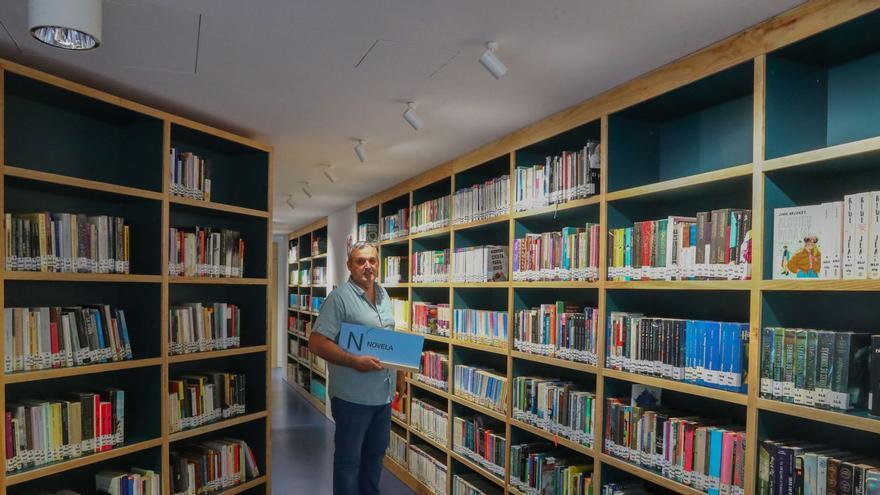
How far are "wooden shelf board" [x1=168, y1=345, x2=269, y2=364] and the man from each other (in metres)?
0.61

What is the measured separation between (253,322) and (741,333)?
2823mm

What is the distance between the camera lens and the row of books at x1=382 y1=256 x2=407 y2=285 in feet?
17.0

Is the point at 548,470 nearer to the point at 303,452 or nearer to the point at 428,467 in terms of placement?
the point at 428,467

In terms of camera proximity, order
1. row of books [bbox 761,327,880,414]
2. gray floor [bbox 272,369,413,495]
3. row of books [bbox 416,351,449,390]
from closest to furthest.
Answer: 1. row of books [bbox 761,327,880,414]
2. row of books [bbox 416,351,449,390]
3. gray floor [bbox 272,369,413,495]

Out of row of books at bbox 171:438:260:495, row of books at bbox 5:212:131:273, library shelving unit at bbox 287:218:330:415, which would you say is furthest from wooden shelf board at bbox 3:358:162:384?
library shelving unit at bbox 287:218:330:415

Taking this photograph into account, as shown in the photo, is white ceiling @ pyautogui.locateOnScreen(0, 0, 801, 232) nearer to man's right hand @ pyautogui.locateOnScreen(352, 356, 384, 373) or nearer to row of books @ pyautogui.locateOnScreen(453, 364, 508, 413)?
man's right hand @ pyautogui.locateOnScreen(352, 356, 384, 373)

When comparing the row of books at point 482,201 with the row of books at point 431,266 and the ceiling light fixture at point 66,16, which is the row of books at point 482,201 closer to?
the row of books at point 431,266

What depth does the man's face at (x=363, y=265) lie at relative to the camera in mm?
3109

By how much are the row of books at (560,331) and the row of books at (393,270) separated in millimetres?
1998

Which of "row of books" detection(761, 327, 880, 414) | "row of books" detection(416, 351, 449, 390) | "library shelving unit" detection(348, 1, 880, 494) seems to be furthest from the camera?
"row of books" detection(416, 351, 449, 390)

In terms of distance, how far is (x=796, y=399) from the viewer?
1.81m

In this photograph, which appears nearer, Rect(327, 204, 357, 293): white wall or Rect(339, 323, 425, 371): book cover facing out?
Rect(339, 323, 425, 371): book cover facing out

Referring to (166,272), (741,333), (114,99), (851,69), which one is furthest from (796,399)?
(114,99)

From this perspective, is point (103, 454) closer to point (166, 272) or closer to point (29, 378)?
point (29, 378)
